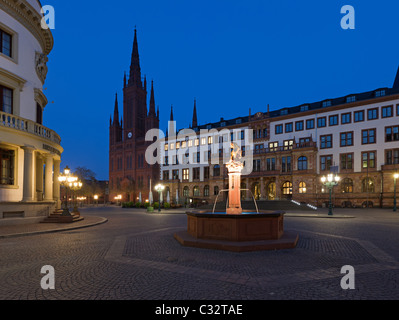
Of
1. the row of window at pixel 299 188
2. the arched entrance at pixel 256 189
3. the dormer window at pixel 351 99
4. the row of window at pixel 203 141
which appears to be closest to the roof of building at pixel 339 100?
the dormer window at pixel 351 99

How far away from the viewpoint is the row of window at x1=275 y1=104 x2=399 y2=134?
40.8 m

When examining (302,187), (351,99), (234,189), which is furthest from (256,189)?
(234,189)

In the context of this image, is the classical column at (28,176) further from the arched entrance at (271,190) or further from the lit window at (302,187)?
the arched entrance at (271,190)

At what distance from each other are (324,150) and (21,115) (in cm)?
4419

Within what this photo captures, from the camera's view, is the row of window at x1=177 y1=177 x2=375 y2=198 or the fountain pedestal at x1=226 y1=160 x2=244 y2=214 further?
the row of window at x1=177 y1=177 x2=375 y2=198

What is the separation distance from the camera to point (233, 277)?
21.6 feet

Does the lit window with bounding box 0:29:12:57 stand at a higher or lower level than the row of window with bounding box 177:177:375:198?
higher

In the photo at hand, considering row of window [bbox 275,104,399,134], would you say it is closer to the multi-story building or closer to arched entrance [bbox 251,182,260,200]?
the multi-story building

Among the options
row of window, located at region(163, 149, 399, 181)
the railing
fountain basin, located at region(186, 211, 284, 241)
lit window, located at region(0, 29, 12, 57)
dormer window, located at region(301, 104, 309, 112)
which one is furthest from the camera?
→ dormer window, located at region(301, 104, 309, 112)

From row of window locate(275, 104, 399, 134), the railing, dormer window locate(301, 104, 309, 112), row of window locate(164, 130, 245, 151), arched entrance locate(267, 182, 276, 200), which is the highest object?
dormer window locate(301, 104, 309, 112)

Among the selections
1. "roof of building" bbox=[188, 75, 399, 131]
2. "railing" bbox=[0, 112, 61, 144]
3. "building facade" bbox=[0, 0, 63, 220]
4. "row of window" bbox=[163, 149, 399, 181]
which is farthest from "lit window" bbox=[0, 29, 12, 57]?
"roof of building" bbox=[188, 75, 399, 131]

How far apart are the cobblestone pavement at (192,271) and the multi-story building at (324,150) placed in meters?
34.3

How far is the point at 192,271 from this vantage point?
23.3 feet

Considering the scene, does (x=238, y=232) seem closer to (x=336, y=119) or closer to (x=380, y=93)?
(x=336, y=119)
